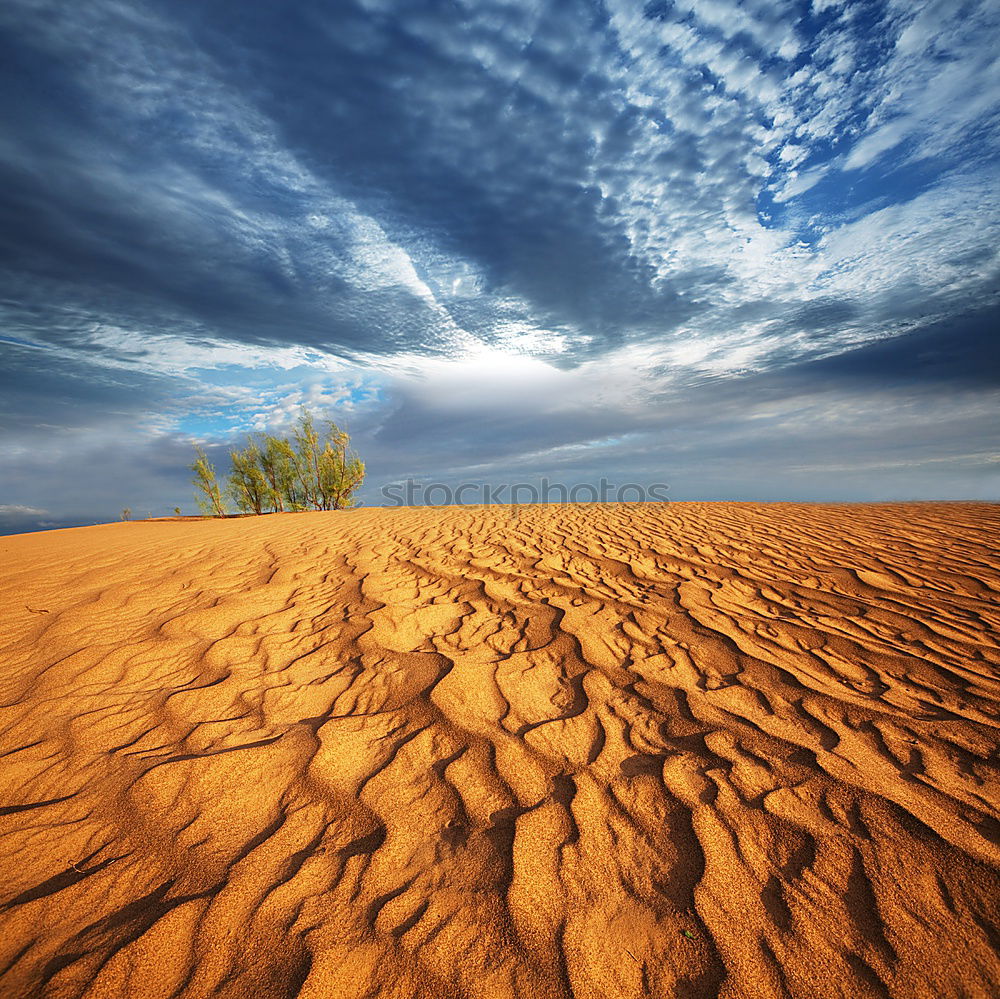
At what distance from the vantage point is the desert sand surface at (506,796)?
1654 mm

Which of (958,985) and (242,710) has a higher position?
(242,710)

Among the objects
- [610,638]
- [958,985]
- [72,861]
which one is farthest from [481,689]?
[958,985]

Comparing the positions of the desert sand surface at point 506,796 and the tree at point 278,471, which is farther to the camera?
the tree at point 278,471

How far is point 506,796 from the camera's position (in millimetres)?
2393

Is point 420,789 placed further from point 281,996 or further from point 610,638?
point 610,638

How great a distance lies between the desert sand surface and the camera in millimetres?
1654

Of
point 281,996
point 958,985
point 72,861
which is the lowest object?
point 958,985

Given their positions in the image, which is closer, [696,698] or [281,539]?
[696,698]

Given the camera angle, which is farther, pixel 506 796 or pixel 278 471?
pixel 278 471

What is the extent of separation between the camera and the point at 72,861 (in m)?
2.09

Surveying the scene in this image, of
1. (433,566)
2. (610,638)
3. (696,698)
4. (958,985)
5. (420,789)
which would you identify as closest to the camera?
Answer: (958,985)

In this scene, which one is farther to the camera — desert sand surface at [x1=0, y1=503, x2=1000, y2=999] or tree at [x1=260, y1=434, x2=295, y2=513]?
tree at [x1=260, y1=434, x2=295, y2=513]

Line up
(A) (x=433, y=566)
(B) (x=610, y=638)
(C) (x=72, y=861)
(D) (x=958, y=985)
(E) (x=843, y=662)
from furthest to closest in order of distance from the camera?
(A) (x=433, y=566) < (B) (x=610, y=638) < (E) (x=843, y=662) < (C) (x=72, y=861) < (D) (x=958, y=985)

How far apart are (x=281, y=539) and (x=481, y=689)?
773cm
